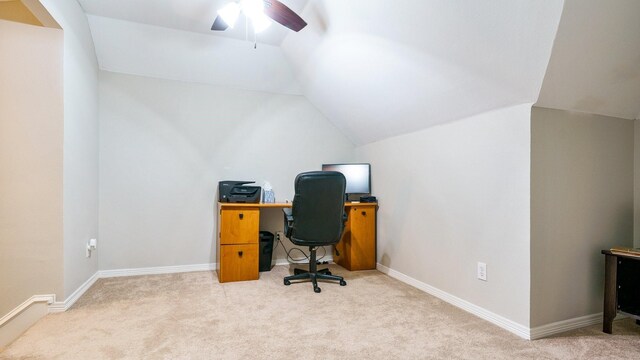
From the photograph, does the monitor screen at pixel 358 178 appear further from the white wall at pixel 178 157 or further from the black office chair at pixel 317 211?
the black office chair at pixel 317 211

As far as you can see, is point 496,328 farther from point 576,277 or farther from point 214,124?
A: point 214,124

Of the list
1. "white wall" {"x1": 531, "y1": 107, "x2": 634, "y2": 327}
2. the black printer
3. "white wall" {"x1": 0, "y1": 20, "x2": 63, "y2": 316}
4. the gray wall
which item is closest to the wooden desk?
the black printer

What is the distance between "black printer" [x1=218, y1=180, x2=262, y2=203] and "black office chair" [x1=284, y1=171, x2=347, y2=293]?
0.54 m

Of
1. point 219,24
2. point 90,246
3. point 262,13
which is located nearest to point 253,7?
point 262,13

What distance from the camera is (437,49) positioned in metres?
2.16

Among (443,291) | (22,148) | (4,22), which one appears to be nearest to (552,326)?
(443,291)

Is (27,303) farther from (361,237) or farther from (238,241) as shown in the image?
(361,237)

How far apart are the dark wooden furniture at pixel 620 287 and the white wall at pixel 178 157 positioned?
3.01 m

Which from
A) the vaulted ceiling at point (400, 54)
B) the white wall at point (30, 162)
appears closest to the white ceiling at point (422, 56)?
the vaulted ceiling at point (400, 54)

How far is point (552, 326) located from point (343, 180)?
1.81 m

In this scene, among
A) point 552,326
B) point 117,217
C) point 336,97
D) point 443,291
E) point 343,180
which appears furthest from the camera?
point 336,97

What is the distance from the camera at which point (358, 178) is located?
3.87 metres

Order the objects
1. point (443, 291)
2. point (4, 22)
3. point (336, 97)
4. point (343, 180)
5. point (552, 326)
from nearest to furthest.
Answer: point (552, 326), point (4, 22), point (443, 291), point (343, 180), point (336, 97)

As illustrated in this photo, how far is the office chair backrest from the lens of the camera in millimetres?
2820
